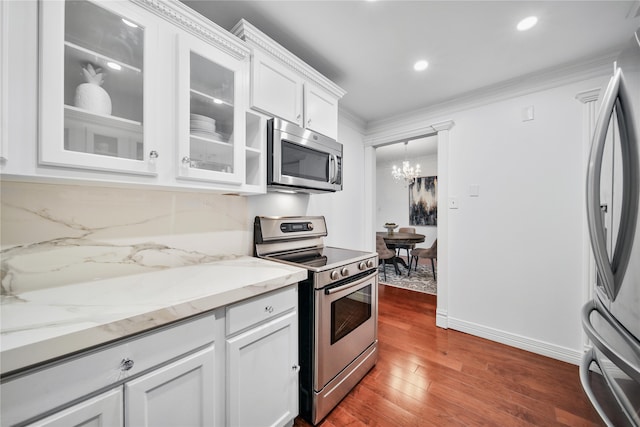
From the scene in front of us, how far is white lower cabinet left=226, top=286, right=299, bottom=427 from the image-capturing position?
3.31 feet

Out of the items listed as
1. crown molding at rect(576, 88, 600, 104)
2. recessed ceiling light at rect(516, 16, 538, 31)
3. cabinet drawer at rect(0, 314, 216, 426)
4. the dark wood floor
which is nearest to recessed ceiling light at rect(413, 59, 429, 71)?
recessed ceiling light at rect(516, 16, 538, 31)

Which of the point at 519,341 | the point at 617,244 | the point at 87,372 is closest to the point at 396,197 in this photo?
the point at 519,341

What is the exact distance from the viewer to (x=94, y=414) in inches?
26.6

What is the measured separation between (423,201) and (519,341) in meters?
4.28

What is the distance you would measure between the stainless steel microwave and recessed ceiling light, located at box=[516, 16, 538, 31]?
139 cm

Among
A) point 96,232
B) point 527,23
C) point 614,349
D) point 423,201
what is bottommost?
point 614,349

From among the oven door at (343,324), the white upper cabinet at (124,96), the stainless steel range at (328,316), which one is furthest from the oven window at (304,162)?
the oven door at (343,324)

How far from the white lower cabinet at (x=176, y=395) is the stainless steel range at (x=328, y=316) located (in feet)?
1.87

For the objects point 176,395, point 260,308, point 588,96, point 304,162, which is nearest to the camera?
point 176,395

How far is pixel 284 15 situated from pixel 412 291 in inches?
144

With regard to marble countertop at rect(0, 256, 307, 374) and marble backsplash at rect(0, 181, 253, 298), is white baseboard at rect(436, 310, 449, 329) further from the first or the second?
marble backsplash at rect(0, 181, 253, 298)

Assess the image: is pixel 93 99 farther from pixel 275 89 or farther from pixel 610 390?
pixel 610 390

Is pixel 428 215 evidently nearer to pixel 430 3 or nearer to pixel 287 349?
pixel 430 3

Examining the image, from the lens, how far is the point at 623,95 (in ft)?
2.17
